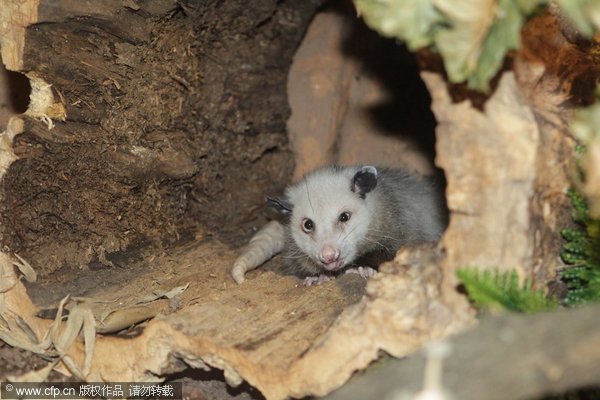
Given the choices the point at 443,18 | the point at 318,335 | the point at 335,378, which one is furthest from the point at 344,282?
the point at 443,18

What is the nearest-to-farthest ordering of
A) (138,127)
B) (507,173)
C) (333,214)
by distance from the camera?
(507,173) → (138,127) → (333,214)

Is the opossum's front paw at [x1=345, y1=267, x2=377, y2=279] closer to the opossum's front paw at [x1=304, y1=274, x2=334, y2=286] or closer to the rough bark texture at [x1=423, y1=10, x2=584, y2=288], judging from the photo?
the opossum's front paw at [x1=304, y1=274, x2=334, y2=286]

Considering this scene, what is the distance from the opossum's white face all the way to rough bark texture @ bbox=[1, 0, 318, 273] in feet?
1.49

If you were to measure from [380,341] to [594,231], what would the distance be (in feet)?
2.91

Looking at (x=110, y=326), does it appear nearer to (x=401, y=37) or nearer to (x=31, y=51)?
(x=31, y=51)

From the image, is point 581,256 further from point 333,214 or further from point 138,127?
point 138,127

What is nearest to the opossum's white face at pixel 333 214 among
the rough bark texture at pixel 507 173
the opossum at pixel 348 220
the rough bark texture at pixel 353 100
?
the opossum at pixel 348 220

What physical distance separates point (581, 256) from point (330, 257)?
57.1 inches

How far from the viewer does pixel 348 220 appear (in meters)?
3.93

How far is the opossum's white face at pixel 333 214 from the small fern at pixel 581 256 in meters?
1.41

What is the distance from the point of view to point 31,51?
304 cm

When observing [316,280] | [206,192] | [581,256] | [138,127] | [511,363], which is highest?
[511,363]

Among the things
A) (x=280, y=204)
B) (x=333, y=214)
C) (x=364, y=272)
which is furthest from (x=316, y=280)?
(x=280, y=204)

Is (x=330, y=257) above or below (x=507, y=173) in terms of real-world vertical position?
below
